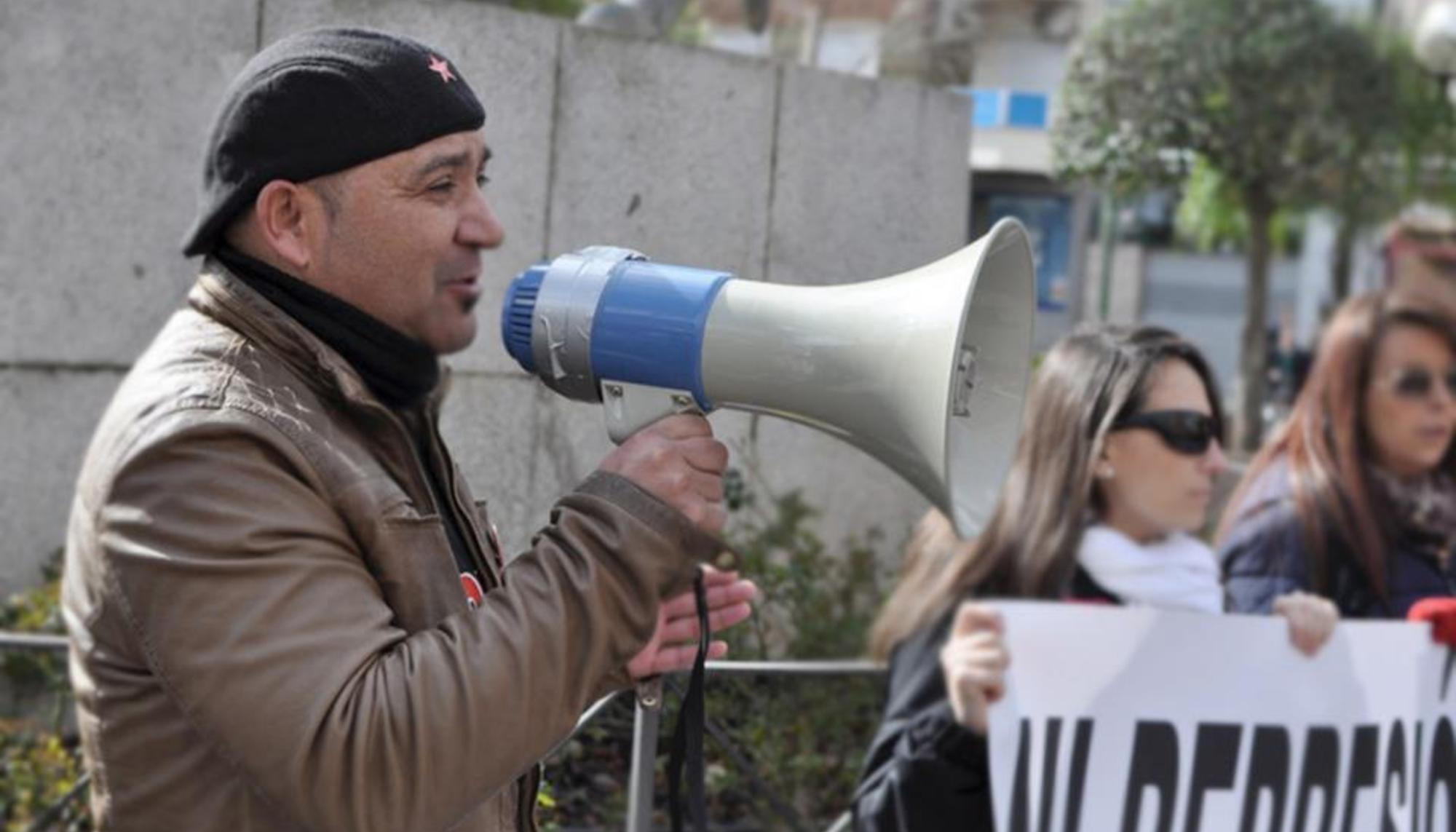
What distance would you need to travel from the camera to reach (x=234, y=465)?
65.2 inches

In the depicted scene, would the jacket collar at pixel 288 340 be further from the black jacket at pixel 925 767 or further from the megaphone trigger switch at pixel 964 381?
the black jacket at pixel 925 767

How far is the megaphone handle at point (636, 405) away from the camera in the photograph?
5.98 ft

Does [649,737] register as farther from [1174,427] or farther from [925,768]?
[1174,427]

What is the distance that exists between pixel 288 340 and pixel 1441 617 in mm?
2299

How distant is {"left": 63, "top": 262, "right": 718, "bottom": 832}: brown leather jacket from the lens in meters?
1.60

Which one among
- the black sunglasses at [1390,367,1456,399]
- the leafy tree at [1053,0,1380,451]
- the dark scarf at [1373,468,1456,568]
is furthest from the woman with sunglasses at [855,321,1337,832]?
the leafy tree at [1053,0,1380,451]

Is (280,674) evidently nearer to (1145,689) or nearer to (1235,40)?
(1145,689)

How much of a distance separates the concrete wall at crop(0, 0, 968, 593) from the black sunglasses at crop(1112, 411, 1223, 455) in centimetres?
89

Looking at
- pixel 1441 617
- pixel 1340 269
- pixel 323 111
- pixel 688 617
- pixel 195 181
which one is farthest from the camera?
pixel 1340 269

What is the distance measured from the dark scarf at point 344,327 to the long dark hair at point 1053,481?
4.29ft

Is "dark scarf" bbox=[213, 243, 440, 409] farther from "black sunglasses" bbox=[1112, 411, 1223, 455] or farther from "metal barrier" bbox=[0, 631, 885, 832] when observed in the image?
"black sunglasses" bbox=[1112, 411, 1223, 455]

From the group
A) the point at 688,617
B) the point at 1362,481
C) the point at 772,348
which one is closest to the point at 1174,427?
the point at 1362,481

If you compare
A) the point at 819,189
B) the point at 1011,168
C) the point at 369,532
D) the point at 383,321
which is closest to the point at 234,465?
the point at 369,532

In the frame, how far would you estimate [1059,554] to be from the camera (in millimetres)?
3127
